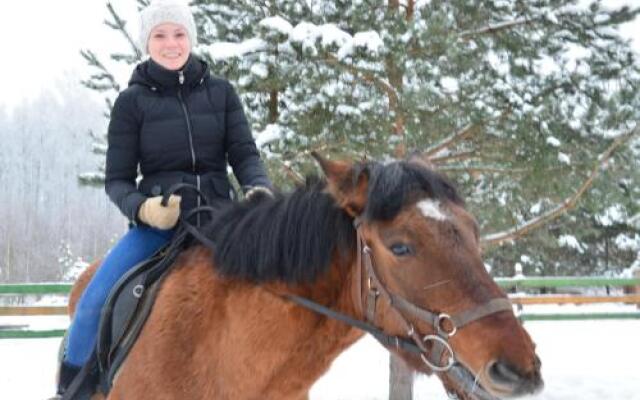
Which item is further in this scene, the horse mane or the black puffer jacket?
the black puffer jacket

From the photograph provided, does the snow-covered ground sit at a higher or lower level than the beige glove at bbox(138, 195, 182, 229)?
lower

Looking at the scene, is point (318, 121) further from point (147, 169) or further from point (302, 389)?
point (302, 389)

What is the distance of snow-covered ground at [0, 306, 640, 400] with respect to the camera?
8.73 m

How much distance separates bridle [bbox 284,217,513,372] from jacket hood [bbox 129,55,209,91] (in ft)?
4.92

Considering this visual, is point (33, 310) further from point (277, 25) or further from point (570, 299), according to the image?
point (570, 299)

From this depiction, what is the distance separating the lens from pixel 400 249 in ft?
7.08

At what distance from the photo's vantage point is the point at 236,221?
9.20ft

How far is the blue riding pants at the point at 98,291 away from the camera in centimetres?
299

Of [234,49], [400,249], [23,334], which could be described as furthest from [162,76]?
[23,334]

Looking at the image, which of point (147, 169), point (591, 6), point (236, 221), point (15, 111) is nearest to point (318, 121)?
point (591, 6)

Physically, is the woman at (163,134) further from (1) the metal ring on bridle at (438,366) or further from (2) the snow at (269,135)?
(2) the snow at (269,135)

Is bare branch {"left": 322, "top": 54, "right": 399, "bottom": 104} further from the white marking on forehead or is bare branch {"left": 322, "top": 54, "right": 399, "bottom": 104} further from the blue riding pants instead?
the white marking on forehead

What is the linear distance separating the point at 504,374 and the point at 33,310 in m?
11.4

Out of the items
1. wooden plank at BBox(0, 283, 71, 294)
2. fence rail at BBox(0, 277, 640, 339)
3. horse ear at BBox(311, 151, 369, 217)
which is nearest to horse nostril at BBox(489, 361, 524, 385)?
horse ear at BBox(311, 151, 369, 217)
